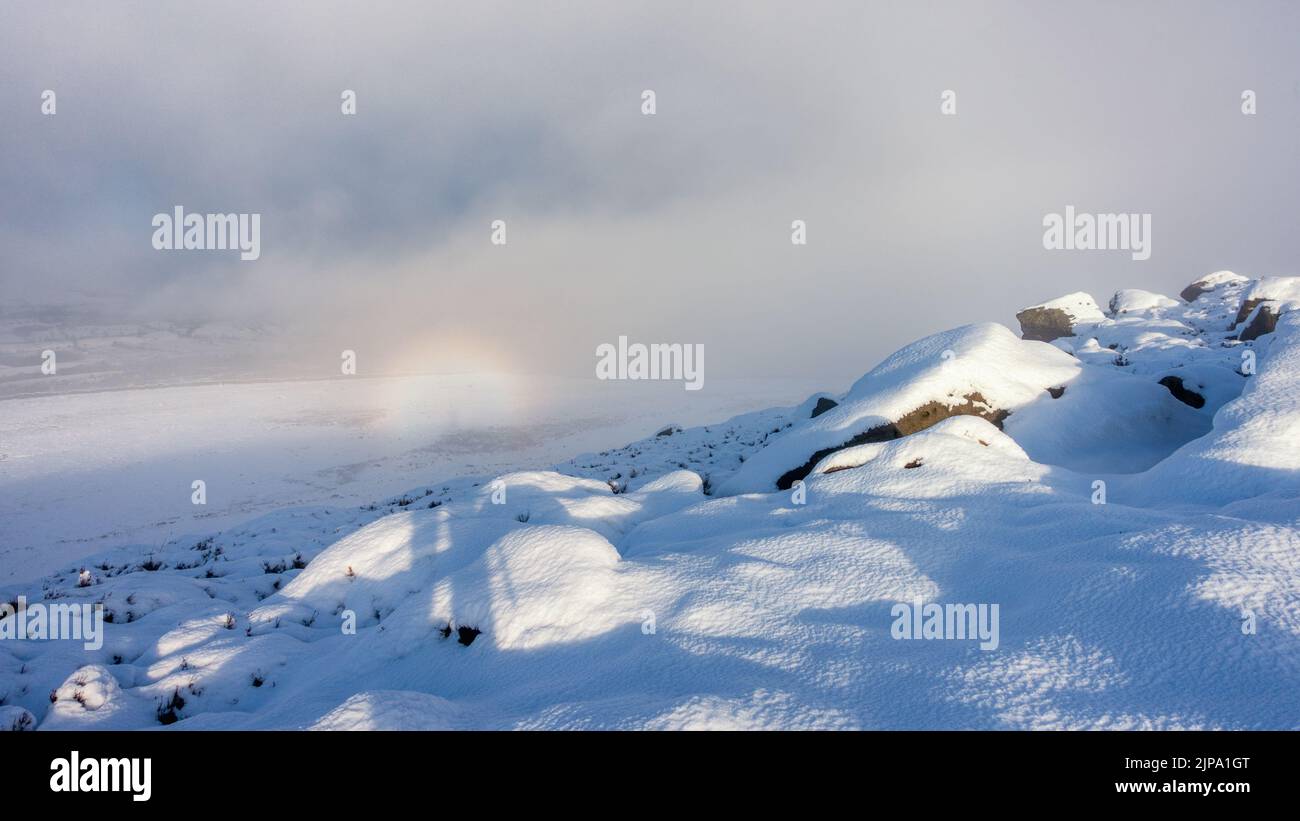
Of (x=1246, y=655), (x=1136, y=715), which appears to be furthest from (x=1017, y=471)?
(x=1136, y=715)

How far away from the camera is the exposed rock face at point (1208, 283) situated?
42781 millimetres

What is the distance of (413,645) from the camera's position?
584 centimetres

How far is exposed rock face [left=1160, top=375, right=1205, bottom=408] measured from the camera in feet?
49.2

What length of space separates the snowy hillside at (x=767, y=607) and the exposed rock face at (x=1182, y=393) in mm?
3313

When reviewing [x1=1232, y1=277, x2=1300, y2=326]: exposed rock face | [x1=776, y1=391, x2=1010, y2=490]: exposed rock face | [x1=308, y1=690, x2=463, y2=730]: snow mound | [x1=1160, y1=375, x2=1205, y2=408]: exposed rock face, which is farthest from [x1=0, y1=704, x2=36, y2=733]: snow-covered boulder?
[x1=1232, y1=277, x2=1300, y2=326]: exposed rock face

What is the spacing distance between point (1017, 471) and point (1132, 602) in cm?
484

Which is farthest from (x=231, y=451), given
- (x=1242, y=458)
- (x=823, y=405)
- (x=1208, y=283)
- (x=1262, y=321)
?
(x=1208, y=283)

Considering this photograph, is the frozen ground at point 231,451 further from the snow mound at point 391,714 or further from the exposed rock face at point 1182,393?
the exposed rock face at point 1182,393

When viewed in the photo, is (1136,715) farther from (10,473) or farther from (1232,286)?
(1232,286)

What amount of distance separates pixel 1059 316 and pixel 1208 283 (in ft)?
73.9

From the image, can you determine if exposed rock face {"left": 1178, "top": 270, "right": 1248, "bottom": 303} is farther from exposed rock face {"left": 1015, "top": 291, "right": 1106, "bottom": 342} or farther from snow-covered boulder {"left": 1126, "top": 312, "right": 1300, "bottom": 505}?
snow-covered boulder {"left": 1126, "top": 312, "right": 1300, "bottom": 505}

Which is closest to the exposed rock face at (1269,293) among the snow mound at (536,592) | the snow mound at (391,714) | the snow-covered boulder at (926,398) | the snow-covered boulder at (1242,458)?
the snow-covered boulder at (926,398)

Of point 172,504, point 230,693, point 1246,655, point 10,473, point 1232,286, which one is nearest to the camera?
point 1246,655
